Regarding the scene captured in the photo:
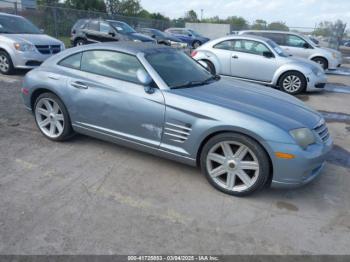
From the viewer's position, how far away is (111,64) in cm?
423

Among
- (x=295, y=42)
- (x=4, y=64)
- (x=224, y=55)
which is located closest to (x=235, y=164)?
(x=224, y=55)

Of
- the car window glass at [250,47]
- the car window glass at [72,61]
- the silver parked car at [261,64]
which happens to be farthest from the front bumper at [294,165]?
the car window glass at [250,47]

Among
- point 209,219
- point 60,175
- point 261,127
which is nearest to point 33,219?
point 60,175

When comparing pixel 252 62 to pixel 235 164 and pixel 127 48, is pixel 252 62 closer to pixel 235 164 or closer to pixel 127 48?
pixel 127 48

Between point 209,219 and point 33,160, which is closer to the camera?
point 209,219

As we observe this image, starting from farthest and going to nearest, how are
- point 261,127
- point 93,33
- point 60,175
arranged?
1. point 93,33
2. point 60,175
3. point 261,127

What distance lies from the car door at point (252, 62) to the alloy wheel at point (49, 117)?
20.0ft

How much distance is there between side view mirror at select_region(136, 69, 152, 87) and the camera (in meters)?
3.80

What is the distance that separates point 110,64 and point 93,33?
11495 millimetres

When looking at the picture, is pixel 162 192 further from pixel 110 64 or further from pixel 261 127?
pixel 110 64

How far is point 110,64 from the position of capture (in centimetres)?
424

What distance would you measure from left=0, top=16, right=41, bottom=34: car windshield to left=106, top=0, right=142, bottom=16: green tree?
4699 centimetres

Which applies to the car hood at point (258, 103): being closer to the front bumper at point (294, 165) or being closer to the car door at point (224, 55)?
the front bumper at point (294, 165)

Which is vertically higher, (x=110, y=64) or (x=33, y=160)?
(x=110, y=64)
